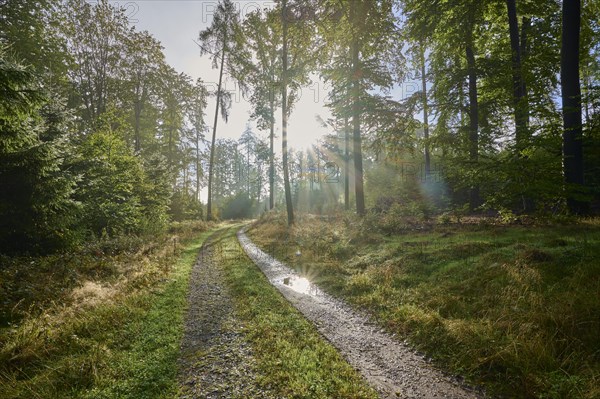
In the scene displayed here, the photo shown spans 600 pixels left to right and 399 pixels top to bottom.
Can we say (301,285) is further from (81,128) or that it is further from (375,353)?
(81,128)

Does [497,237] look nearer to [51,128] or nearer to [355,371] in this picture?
[355,371]

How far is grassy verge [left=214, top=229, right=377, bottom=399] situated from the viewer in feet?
13.5

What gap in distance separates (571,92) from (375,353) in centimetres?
1037

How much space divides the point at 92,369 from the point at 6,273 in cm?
521

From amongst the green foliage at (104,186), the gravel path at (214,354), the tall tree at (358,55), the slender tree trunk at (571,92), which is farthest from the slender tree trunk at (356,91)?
the green foliage at (104,186)

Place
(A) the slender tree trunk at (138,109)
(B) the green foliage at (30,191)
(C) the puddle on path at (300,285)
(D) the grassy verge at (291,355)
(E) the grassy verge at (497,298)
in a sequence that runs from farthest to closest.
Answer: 1. (A) the slender tree trunk at (138,109)
2. (C) the puddle on path at (300,285)
3. (B) the green foliage at (30,191)
4. (D) the grassy verge at (291,355)
5. (E) the grassy verge at (497,298)

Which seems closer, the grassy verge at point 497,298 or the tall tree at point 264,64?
the grassy verge at point 497,298

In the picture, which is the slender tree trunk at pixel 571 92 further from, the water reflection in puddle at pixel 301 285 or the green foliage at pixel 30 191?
the green foliage at pixel 30 191

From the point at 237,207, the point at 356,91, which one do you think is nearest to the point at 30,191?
the point at 356,91

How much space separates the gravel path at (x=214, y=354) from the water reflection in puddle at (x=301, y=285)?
6.80ft

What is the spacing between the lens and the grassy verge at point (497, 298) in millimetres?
3967

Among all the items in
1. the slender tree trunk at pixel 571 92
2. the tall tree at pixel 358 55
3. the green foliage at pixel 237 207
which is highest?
the tall tree at pixel 358 55

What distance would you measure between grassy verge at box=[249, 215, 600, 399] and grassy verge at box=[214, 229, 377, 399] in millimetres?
1688

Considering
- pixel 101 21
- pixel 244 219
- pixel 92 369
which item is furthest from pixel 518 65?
pixel 244 219
